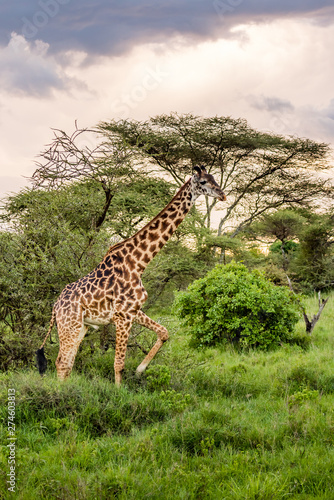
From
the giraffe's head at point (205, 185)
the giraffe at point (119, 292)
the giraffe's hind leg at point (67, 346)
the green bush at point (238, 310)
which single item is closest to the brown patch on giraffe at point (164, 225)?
the giraffe at point (119, 292)

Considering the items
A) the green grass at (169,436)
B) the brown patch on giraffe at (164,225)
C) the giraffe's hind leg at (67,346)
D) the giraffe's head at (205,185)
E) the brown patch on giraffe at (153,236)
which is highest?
the giraffe's head at (205,185)

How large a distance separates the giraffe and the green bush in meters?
4.54

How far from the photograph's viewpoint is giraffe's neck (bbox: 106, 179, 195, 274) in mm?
6016

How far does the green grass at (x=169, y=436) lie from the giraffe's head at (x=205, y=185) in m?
2.28

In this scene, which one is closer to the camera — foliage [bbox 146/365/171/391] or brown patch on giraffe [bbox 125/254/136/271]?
brown patch on giraffe [bbox 125/254/136/271]

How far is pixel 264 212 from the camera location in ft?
88.3

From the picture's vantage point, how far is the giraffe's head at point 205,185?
231 inches

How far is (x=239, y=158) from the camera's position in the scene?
23922mm

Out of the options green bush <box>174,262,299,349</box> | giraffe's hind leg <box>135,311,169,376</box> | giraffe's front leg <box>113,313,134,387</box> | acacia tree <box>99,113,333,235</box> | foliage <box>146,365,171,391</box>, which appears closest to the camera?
giraffe's front leg <box>113,313,134,387</box>

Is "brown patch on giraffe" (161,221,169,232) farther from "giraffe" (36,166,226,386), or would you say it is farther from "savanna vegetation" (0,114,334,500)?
"savanna vegetation" (0,114,334,500)

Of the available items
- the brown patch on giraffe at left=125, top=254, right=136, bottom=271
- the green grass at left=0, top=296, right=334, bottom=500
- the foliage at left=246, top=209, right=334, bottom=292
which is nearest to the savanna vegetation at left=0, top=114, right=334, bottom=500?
the green grass at left=0, top=296, right=334, bottom=500

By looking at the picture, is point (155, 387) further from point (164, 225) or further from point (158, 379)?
point (164, 225)

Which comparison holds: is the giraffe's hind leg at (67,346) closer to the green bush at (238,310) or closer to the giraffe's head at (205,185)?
the giraffe's head at (205,185)

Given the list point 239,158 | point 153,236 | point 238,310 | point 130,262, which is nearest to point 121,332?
point 130,262
